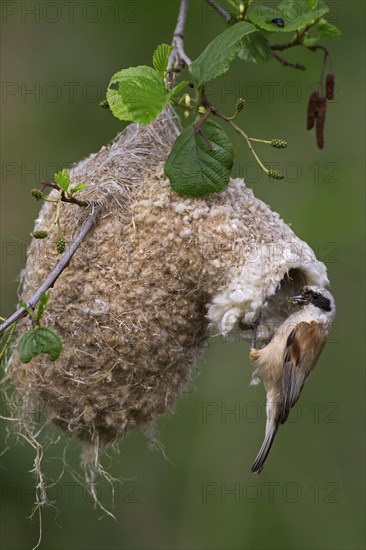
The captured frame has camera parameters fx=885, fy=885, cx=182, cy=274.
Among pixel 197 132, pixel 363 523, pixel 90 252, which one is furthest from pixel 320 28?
pixel 363 523

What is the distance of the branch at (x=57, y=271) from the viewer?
270cm

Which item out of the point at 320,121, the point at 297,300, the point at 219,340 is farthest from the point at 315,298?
the point at 219,340

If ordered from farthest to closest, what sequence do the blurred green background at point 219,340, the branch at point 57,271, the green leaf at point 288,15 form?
the blurred green background at point 219,340 < the green leaf at point 288,15 < the branch at point 57,271

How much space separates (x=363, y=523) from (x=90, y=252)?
3122 mm

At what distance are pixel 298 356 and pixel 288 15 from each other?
122cm

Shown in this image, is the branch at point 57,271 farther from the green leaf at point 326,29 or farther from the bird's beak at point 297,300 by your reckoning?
the green leaf at point 326,29

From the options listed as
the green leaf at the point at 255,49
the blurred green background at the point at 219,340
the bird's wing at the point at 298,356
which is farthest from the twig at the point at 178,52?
the blurred green background at the point at 219,340

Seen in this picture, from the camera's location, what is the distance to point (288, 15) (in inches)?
125

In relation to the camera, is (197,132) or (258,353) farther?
(258,353)

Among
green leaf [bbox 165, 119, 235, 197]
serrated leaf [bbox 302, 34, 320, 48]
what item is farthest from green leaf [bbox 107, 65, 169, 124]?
serrated leaf [bbox 302, 34, 320, 48]

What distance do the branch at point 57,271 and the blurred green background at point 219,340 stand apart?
2256mm

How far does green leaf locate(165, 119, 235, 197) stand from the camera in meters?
2.98

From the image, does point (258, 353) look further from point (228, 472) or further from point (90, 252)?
point (228, 472)

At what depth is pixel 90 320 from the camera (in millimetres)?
3154
